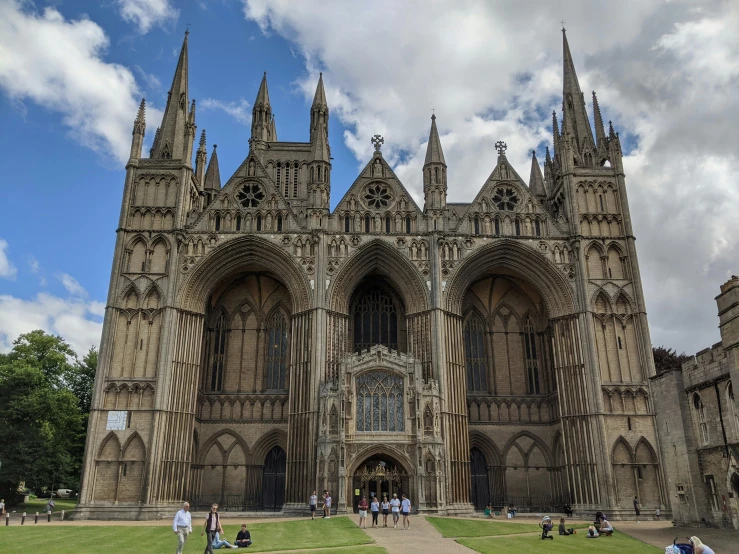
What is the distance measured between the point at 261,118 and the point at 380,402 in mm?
29235

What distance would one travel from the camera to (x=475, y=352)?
41.6 meters

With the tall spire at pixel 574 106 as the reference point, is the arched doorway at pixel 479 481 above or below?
below

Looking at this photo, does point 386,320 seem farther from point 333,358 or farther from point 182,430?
point 182,430

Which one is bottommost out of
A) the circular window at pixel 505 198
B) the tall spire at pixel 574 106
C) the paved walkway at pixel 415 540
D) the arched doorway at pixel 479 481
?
the paved walkway at pixel 415 540

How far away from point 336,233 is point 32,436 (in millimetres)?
22885

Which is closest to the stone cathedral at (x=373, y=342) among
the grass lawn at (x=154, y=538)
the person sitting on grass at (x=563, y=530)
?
the grass lawn at (x=154, y=538)

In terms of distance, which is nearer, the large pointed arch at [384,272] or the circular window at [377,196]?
the large pointed arch at [384,272]

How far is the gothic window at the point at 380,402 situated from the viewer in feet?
108

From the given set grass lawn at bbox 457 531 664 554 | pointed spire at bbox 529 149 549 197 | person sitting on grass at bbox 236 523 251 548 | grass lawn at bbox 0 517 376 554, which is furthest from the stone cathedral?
person sitting on grass at bbox 236 523 251 548

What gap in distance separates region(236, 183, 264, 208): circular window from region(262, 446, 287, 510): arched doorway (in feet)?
52.1

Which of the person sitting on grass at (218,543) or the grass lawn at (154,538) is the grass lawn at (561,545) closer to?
the grass lawn at (154,538)

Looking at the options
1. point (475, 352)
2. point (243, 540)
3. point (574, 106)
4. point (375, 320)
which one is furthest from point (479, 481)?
point (574, 106)

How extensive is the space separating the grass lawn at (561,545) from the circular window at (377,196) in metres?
22.8

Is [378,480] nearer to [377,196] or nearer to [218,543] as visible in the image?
[218,543]
